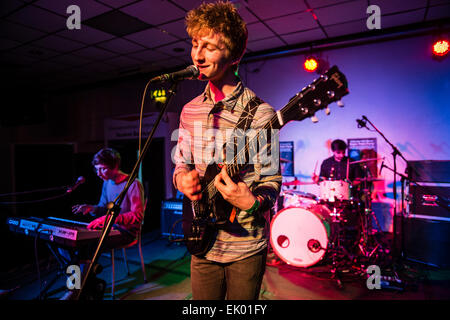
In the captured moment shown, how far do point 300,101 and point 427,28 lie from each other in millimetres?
4907

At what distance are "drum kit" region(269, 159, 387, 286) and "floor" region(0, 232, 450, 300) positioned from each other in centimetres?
15

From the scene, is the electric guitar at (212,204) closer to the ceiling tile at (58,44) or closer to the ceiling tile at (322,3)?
the ceiling tile at (322,3)

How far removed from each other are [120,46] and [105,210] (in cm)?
384

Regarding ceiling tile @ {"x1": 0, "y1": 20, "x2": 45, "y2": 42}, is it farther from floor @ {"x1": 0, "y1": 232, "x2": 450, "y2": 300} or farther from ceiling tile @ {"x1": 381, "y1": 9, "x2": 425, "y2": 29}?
ceiling tile @ {"x1": 381, "y1": 9, "x2": 425, "y2": 29}

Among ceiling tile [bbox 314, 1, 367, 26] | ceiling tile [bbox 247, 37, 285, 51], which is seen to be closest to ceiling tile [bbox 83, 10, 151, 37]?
ceiling tile [bbox 247, 37, 285, 51]

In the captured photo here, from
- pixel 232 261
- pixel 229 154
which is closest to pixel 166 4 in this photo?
Result: pixel 229 154

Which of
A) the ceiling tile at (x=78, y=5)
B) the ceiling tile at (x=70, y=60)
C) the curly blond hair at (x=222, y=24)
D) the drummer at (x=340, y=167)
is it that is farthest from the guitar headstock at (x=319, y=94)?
the ceiling tile at (x=70, y=60)

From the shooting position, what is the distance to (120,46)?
17.9 feet

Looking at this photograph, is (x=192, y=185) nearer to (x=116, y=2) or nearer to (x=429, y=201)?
(x=116, y=2)

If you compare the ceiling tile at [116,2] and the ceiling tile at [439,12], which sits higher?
the ceiling tile at [439,12]

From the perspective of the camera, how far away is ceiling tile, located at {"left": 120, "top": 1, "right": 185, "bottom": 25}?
3909mm

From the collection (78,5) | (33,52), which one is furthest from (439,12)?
(33,52)

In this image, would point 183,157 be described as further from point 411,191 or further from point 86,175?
point 411,191

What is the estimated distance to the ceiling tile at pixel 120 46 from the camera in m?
5.21
